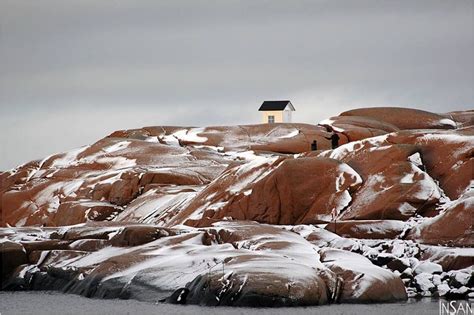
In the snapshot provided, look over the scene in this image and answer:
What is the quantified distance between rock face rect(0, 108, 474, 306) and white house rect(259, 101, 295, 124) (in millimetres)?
30900

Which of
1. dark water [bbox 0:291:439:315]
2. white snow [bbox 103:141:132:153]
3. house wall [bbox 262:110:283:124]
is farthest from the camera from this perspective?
house wall [bbox 262:110:283:124]

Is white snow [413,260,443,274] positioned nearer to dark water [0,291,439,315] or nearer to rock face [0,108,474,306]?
rock face [0,108,474,306]

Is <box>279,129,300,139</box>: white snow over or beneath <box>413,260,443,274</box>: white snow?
beneath

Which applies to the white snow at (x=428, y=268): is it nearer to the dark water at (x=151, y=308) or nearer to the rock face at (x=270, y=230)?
the rock face at (x=270, y=230)

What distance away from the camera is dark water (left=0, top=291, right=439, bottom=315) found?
2806 cm

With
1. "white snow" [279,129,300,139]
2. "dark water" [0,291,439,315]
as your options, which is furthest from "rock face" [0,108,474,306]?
"white snow" [279,129,300,139]

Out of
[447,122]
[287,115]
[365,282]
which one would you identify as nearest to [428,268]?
[365,282]

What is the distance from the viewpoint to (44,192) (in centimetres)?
6122

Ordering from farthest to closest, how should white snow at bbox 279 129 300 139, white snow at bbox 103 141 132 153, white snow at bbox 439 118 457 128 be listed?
white snow at bbox 279 129 300 139
white snow at bbox 439 118 457 128
white snow at bbox 103 141 132 153

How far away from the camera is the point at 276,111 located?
91.4 meters

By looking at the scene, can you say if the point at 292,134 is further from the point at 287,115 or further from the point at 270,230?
the point at 270,230

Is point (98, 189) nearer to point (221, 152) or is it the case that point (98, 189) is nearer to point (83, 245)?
point (221, 152)

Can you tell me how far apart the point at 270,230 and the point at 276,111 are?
56.0 metres

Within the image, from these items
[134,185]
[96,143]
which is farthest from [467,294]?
[96,143]
